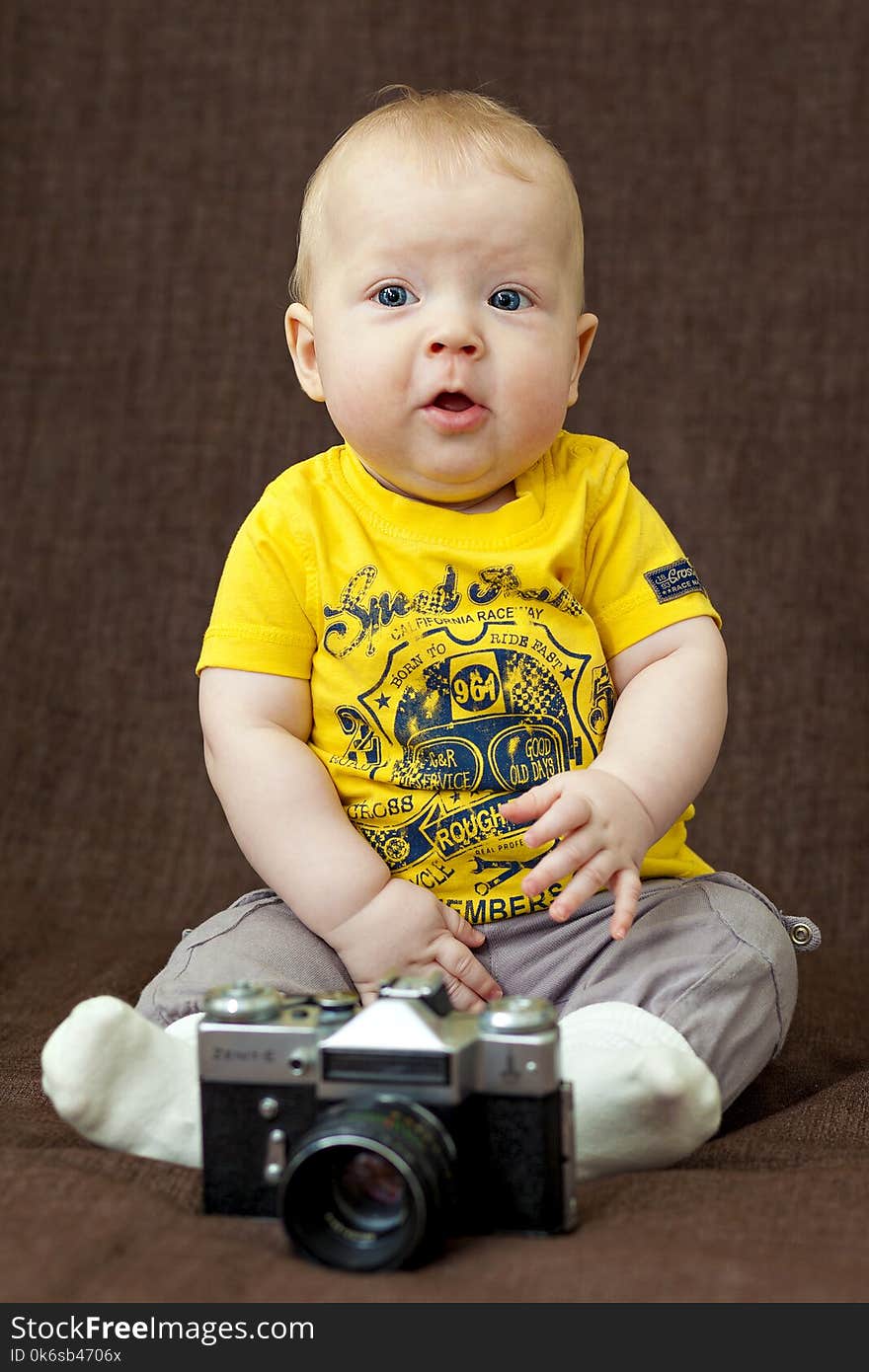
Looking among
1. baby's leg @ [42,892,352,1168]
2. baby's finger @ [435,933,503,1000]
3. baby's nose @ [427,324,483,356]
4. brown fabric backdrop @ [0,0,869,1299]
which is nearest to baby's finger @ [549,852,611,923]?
baby's finger @ [435,933,503,1000]

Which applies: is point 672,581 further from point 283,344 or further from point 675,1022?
point 283,344

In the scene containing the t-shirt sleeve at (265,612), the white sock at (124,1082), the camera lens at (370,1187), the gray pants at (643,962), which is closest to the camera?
the camera lens at (370,1187)

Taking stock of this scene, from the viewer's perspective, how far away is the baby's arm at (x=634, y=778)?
961mm

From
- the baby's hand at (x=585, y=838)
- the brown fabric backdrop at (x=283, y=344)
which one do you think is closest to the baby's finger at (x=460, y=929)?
the baby's hand at (x=585, y=838)

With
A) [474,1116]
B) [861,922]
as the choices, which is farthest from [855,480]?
[474,1116]

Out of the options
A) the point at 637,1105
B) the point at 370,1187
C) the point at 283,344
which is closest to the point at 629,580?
the point at 637,1105

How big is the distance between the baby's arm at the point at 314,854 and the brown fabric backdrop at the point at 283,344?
0.54 metres

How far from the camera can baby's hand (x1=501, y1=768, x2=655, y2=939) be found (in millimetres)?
950

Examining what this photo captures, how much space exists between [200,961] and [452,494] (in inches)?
13.2

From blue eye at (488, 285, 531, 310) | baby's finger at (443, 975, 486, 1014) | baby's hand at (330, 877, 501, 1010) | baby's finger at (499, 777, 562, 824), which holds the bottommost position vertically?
baby's finger at (443, 975, 486, 1014)

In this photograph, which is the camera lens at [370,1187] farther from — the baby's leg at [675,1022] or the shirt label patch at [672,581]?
the shirt label patch at [672,581]

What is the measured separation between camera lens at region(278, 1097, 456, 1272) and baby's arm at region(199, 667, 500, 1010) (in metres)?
0.30

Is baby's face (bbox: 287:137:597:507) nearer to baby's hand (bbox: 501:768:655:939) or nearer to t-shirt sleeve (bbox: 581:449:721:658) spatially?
t-shirt sleeve (bbox: 581:449:721:658)
